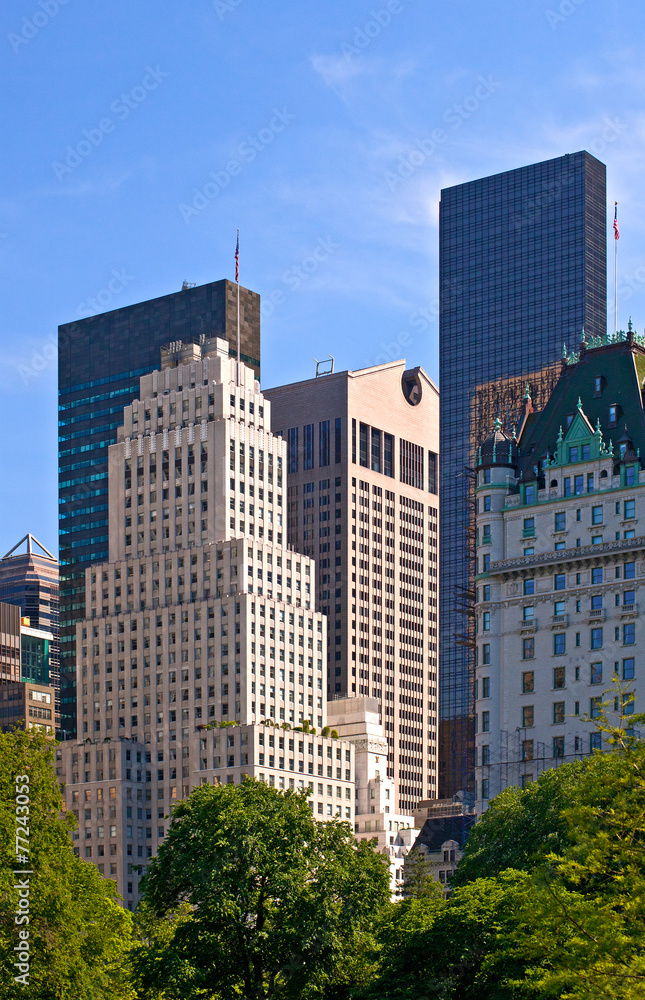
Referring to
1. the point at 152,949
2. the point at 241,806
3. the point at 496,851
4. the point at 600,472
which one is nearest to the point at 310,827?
the point at 241,806

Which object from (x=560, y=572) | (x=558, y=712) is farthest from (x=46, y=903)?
(x=560, y=572)

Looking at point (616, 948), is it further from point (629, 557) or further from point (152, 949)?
point (629, 557)

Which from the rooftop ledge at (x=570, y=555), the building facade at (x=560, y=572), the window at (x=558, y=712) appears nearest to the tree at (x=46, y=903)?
the window at (x=558, y=712)

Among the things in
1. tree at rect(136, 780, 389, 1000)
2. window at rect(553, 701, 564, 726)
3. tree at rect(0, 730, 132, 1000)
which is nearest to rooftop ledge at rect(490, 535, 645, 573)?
window at rect(553, 701, 564, 726)

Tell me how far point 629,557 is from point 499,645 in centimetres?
A: 1601

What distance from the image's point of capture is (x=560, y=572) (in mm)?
170625

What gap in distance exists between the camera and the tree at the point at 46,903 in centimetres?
8881

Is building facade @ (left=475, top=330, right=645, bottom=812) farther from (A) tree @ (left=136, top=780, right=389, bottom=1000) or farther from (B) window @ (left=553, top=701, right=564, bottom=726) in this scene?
(A) tree @ (left=136, top=780, right=389, bottom=1000)

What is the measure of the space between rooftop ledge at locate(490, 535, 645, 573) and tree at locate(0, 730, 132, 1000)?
76.4 metres

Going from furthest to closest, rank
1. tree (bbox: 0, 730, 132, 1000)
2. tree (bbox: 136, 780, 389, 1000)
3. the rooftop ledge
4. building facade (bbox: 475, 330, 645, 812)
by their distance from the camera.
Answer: the rooftop ledge, building facade (bbox: 475, 330, 645, 812), tree (bbox: 136, 780, 389, 1000), tree (bbox: 0, 730, 132, 1000)

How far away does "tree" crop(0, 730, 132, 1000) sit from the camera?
88.8 meters

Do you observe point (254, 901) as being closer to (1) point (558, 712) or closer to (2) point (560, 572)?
(1) point (558, 712)

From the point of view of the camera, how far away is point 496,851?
12125 cm

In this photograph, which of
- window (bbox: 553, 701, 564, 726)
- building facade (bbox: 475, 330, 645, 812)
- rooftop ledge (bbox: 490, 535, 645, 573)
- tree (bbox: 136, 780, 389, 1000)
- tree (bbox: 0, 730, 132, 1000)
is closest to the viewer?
tree (bbox: 0, 730, 132, 1000)
